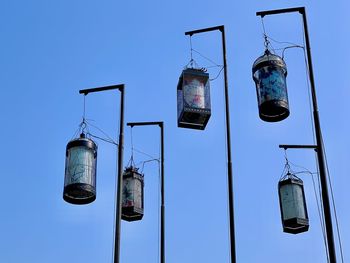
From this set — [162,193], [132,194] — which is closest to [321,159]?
[132,194]

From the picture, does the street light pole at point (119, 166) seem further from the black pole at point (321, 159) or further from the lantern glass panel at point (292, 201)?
the black pole at point (321, 159)

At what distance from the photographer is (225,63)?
15031 millimetres

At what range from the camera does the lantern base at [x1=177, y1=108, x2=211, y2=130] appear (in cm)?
1342

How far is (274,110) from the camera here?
12539 millimetres

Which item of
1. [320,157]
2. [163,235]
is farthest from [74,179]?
[163,235]

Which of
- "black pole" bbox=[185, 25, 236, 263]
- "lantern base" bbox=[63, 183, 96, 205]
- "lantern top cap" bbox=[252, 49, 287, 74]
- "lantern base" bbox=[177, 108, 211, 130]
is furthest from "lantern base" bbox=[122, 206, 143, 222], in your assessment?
"lantern top cap" bbox=[252, 49, 287, 74]

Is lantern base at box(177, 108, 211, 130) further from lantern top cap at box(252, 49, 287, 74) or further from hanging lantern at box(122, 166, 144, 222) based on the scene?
hanging lantern at box(122, 166, 144, 222)

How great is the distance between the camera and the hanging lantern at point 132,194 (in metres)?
16.3

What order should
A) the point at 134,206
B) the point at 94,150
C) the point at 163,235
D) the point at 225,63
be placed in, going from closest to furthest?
the point at 94,150 → the point at 225,63 → the point at 134,206 → the point at 163,235

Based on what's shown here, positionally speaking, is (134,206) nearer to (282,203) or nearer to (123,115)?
(123,115)

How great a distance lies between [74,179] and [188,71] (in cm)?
341

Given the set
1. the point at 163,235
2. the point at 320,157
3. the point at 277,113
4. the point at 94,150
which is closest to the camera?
the point at 320,157

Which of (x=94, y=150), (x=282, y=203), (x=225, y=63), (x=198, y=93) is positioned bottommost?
(x=282, y=203)

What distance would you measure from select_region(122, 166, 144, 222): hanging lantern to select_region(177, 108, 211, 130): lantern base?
311 cm
